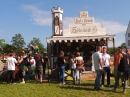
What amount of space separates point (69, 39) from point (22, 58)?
3.19m

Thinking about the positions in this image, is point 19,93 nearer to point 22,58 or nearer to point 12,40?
point 22,58

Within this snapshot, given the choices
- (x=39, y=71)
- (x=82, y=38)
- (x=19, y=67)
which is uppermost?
(x=82, y=38)

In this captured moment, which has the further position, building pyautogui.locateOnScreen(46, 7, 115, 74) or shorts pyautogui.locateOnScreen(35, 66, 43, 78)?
building pyautogui.locateOnScreen(46, 7, 115, 74)

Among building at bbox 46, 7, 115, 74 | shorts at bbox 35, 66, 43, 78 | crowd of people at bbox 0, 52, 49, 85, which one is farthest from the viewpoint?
building at bbox 46, 7, 115, 74

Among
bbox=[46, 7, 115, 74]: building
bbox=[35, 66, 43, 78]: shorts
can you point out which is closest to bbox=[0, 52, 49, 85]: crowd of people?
bbox=[35, 66, 43, 78]: shorts

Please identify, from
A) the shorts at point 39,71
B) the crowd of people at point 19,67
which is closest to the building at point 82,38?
the crowd of people at point 19,67

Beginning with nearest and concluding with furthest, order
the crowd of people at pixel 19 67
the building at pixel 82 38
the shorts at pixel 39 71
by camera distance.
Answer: the crowd of people at pixel 19 67 → the shorts at pixel 39 71 → the building at pixel 82 38

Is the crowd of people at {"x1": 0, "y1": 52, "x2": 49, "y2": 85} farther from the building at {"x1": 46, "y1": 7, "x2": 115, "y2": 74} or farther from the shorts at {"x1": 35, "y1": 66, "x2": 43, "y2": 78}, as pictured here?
the building at {"x1": 46, "y1": 7, "x2": 115, "y2": 74}

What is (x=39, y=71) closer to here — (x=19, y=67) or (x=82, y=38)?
(x=19, y=67)

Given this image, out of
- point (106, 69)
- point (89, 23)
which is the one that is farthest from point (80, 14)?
point (106, 69)

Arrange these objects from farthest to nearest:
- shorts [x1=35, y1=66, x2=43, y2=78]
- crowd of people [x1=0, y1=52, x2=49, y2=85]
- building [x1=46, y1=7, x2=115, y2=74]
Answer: building [x1=46, y1=7, x2=115, y2=74] → shorts [x1=35, y1=66, x2=43, y2=78] → crowd of people [x1=0, y1=52, x2=49, y2=85]

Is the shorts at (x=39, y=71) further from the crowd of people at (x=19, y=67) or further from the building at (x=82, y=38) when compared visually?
the building at (x=82, y=38)

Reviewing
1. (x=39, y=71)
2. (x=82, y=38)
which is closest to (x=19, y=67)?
(x=39, y=71)

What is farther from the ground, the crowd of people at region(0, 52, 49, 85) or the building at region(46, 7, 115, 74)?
the building at region(46, 7, 115, 74)
